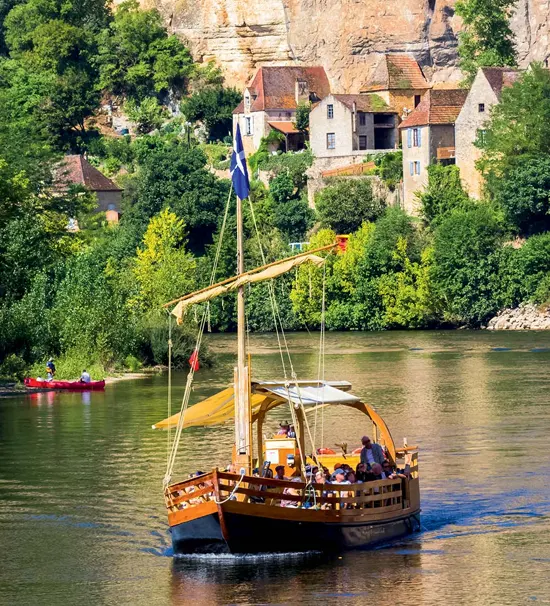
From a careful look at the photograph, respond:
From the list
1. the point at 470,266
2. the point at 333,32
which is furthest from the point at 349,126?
the point at 470,266

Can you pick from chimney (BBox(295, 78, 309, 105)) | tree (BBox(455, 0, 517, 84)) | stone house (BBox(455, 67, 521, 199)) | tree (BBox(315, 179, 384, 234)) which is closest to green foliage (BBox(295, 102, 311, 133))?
chimney (BBox(295, 78, 309, 105))

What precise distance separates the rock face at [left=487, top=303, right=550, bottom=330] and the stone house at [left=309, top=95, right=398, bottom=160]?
26.3m

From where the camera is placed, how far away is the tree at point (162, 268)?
8738cm

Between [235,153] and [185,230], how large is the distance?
85136 millimetres

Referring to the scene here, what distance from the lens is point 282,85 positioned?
451 ft

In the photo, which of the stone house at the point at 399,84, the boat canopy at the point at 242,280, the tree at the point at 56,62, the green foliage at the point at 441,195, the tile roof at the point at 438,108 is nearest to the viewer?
the boat canopy at the point at 242,280

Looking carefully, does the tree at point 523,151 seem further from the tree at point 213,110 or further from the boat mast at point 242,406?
the boat mast at point 242,406

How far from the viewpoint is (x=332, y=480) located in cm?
3509

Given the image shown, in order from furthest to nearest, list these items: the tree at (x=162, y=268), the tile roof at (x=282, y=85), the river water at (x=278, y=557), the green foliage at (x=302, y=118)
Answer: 1. the tile roof at (x=282, y=85)
2. the green foliage at (x=302, y=118)
3. the tree at (x=162, y=268)
4. the river water at (x=278, y=557)

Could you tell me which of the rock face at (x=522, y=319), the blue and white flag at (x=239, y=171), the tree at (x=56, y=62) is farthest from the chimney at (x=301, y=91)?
the blue and white flag at (x=239, y=171)

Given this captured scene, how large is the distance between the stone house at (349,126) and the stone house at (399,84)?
1313 millimetres

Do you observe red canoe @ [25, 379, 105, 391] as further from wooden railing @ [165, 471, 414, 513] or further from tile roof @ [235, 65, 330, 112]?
tile roof @ [235, 65, 330, 112]

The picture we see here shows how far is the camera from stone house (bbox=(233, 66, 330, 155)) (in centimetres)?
13388

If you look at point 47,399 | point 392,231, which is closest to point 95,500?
point 47,399
